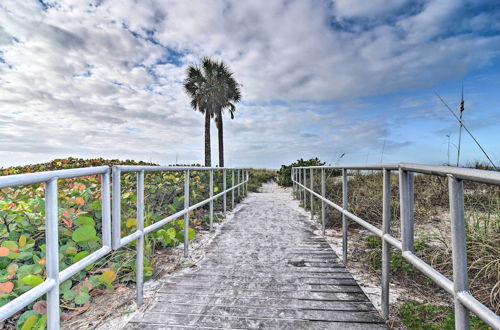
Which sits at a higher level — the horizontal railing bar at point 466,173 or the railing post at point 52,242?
the horizontal railing bar at point 466,173

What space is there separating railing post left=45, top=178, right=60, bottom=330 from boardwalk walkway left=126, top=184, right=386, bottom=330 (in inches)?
25.9

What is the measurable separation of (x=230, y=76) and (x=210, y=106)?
9.73ft

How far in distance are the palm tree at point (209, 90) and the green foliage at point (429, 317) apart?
17.3 m

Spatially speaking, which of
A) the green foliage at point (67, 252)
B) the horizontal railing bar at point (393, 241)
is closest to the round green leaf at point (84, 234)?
the green foliage at point (67, 252)

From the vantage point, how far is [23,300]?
1183mm

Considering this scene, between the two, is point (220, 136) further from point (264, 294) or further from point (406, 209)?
point (406, 209)

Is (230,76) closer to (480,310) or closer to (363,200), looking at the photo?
(363,200)

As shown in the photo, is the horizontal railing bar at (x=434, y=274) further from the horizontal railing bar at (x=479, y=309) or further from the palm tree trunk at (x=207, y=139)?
the palm tree trunk at (x=207, y=139)

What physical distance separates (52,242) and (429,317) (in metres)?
2.41

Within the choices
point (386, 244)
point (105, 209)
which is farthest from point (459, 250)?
point (105, 209)

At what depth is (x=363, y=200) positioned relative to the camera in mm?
4883

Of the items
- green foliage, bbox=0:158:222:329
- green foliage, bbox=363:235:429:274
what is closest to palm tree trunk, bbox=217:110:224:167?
green foliage, bbox=0:158:222:329

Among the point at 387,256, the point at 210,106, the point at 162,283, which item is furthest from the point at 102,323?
the point at 210,106

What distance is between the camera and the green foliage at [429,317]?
72.0 inches
